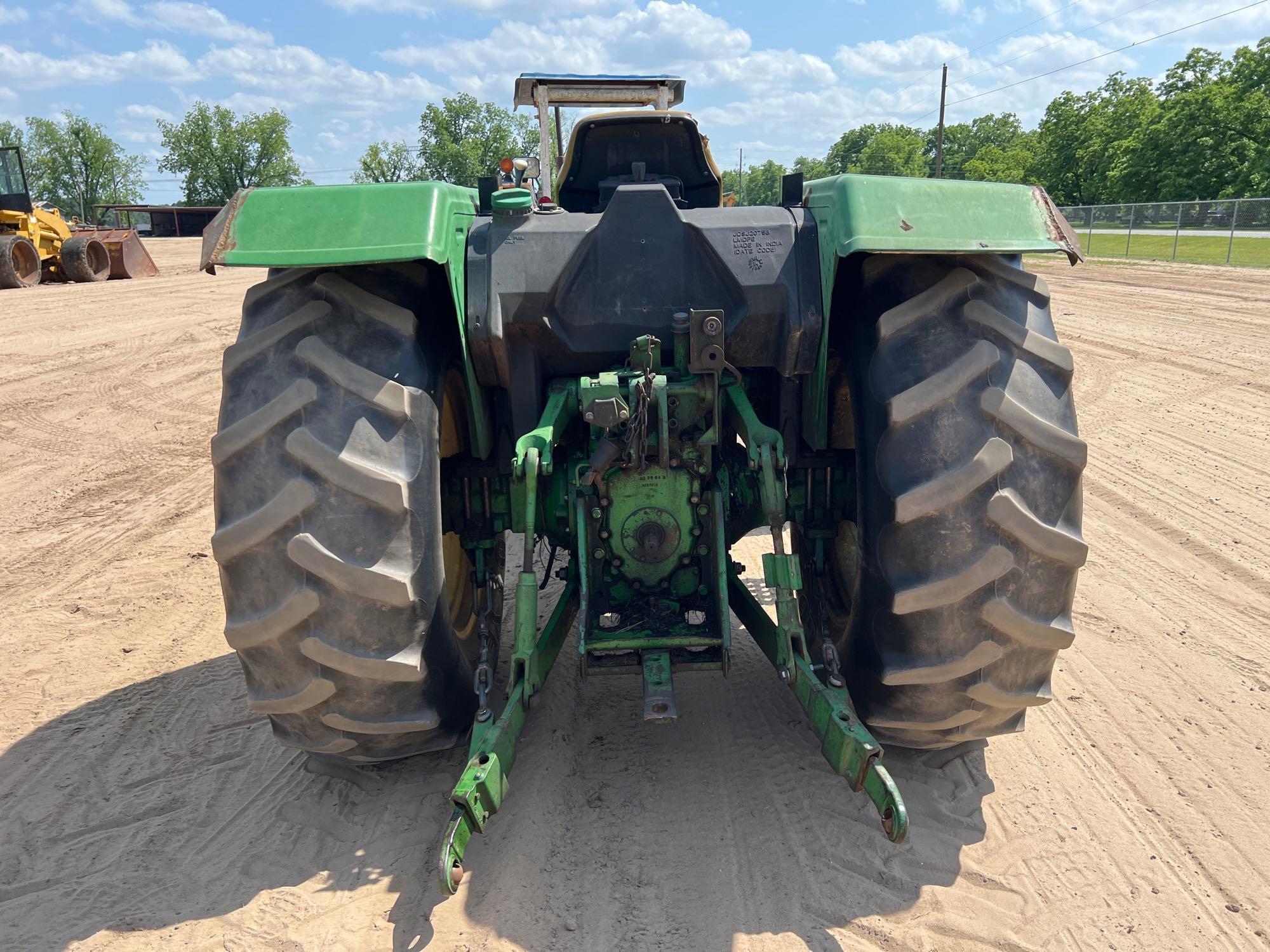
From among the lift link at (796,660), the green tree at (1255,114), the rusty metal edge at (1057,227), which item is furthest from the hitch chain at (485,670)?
the green tree at (1255,114)

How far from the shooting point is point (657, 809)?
3.04 metres

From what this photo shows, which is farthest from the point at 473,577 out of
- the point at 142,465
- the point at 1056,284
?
the point at 1056,284

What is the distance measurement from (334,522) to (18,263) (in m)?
21.0

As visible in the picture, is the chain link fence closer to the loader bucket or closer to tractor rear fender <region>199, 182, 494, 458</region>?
tractor rear fender <region>199, 182, 494, 458</region>

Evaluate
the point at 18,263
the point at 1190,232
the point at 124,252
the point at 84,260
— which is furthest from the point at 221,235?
the point at 1190,232

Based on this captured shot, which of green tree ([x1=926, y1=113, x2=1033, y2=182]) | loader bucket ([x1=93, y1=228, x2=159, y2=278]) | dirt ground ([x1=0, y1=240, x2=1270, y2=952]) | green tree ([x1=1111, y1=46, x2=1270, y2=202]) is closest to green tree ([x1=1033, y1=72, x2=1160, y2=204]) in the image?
green tree ([x1=1111, y1=46, x2=1270, y2=202])

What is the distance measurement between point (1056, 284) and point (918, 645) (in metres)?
17.9

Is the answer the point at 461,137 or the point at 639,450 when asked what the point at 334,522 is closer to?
the point at 639,450

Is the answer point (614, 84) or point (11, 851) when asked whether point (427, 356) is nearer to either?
point (11, 851)

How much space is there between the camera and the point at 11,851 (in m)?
2.98

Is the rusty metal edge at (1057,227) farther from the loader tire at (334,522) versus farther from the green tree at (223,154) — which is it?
the green tree at (223,154)

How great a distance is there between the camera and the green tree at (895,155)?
66875 mm

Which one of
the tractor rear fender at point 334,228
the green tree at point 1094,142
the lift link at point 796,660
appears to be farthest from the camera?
the green tree at point 1094,142

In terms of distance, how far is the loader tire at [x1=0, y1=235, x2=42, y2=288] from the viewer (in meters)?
18.1
